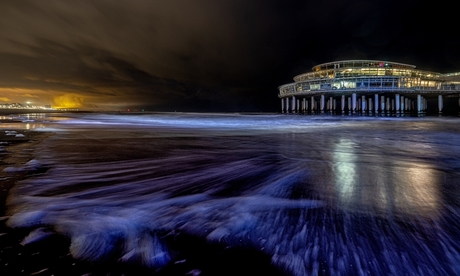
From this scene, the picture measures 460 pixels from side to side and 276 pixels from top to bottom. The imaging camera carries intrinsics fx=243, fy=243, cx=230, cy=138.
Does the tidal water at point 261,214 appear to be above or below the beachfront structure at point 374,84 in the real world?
below

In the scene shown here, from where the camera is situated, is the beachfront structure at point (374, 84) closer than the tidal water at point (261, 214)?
No

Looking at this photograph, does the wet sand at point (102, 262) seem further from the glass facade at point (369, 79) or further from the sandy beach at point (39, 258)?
the glass facade at point (369, 79)

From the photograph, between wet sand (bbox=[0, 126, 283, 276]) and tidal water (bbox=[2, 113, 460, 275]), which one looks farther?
tidal water (bbox=[2, 113, 460, 275])

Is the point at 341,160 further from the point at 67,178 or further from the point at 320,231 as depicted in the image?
the point at 67,178

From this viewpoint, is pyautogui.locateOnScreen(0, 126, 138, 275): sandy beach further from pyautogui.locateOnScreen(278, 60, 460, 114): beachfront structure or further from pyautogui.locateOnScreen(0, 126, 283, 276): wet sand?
pyautogui.locateOnScreen(278, 60, 460, 114): beachfront structure

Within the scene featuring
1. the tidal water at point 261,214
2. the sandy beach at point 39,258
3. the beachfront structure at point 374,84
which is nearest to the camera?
the sandy beach at point 39,258

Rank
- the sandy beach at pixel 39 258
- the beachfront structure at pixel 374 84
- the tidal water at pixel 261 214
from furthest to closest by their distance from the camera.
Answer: the beachfront structure at pixel 374 84
the tidal water at pixel 261 214
the sandy beach at pixel 39 258

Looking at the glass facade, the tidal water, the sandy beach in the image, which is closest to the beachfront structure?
the glass facade

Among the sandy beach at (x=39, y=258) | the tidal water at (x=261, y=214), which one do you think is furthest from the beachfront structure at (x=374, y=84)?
the sandy beach at (x=39, y=258)

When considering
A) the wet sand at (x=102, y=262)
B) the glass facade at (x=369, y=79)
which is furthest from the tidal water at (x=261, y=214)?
the glass facade at (x=369, y=79)

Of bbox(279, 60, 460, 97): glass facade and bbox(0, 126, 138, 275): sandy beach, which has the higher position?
bbox(279, 60, 460, 97): glass facade

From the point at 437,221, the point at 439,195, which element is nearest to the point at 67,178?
the point at 437,221

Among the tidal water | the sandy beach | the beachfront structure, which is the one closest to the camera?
the sandy beach

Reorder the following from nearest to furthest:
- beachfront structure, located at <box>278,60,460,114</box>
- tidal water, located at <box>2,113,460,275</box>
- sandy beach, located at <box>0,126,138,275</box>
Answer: sandy beach, located at <box>0,126,138,275</box> → tidal water, located at <box>2,113,460,275</box> → beachfront structure, located at <box>278,60,460,114</box>
